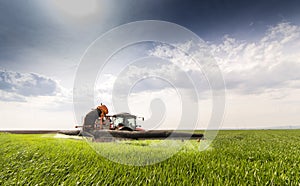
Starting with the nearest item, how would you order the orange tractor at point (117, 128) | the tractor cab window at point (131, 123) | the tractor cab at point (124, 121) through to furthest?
the orange tractor at point (117, 128)
the tractor cab at point (124, 121)
the tractor cab window at point (131, 123)

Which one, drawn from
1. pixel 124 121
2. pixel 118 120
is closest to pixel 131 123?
pixel 124 121

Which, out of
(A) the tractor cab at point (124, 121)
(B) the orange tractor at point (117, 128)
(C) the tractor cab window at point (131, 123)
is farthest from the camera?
(C) the tractor cab window at point (131, 123)

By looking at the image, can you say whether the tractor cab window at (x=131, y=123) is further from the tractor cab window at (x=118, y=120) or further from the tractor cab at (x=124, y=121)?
the tractor cab window at (x=118, y=120)

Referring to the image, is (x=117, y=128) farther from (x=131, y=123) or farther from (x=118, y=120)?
(x=131, y=123)

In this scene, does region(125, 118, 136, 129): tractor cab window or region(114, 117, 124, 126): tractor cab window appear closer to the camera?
region(114, 117, 124, 126): tractor cab window

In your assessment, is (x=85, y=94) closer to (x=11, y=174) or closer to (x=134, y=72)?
(x=134, y=72)

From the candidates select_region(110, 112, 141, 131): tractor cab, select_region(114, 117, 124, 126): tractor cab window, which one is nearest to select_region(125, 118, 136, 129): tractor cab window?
select_region(110, 112, 141, 131): tractor cab

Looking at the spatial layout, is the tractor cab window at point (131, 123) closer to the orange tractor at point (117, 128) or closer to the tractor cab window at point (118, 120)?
the orange tractor at point (117, 128)

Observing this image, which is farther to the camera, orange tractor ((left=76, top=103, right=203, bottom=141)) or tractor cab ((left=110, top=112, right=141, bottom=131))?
tractor cab ((left=110, top=112, right=141, bottom=131))

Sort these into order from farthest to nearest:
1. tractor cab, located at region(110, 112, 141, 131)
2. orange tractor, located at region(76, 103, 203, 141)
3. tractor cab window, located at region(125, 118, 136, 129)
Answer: tractor cab window, located at region(125, 118, 136, 129), tractor cab, located at region(110, 112, 141, 131), orange tractor, located at region(76, 103, 203, 141)

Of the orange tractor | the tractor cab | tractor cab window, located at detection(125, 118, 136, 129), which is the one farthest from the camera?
tractor cab window, located at detection(125, 118, 136, 129)

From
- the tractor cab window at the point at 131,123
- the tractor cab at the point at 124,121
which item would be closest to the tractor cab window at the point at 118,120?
the tractor cab at the point at 124,121

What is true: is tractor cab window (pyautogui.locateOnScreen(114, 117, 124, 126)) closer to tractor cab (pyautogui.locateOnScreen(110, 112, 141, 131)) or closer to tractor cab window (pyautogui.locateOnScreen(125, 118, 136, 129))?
tractor cab (pyautogui.locateOnScreen(110, 112, 141, 131))

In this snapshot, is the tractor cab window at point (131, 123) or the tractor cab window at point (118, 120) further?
the tractor cab window at point (131, 123)
